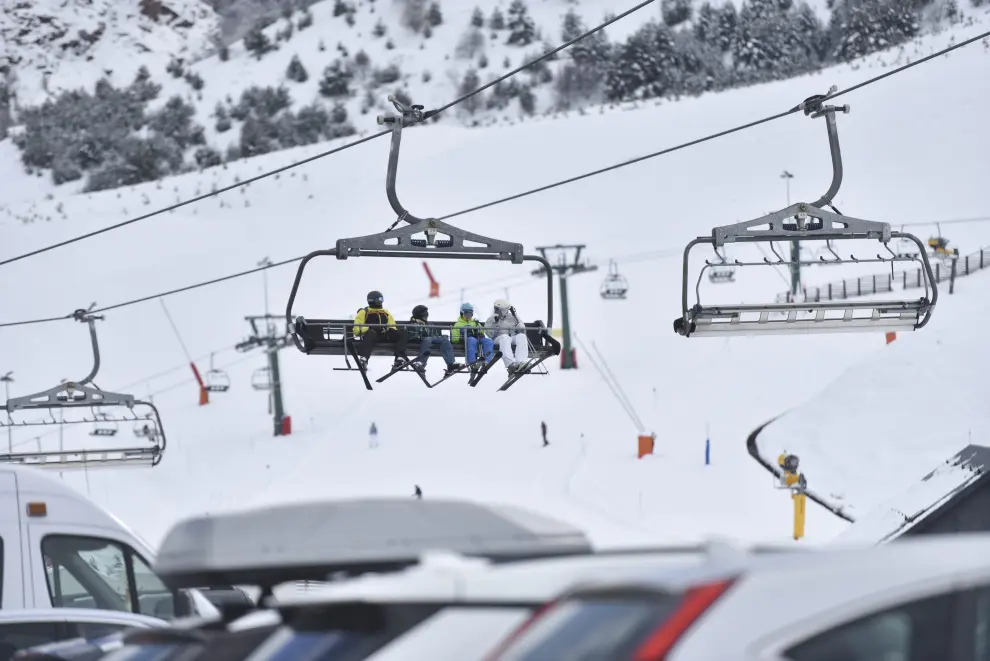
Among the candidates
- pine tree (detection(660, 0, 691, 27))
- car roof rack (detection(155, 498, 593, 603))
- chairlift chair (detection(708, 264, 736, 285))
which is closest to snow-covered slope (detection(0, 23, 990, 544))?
chairlift chair (detection(708, 264, 736, 285))

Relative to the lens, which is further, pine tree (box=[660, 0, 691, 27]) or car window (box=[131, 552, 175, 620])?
pine tree (box=[660, 0, 691, 27])

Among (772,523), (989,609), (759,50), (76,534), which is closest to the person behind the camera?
(989,609)

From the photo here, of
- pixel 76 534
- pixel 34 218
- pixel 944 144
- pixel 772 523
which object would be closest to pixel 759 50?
pixel 944 144

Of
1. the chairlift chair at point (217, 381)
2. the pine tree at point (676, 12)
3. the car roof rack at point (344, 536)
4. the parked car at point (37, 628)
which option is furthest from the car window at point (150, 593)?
the pine tree at point (676, 12)

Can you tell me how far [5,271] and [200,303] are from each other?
8.68m

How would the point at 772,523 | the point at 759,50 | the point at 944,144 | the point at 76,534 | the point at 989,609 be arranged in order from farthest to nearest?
the point at 759,50, the point at 944,144, the point at 772,523, the point at 76,534, the point at 989,609

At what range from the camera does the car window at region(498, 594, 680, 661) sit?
2.59 metres

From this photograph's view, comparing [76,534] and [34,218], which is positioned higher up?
[34,218]

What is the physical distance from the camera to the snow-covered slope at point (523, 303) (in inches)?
1293

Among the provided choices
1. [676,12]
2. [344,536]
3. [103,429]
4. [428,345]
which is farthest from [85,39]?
[344,536]

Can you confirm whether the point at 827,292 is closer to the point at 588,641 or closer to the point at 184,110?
the point at 588,641

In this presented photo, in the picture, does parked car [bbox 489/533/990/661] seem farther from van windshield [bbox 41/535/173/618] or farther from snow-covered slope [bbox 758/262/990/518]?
snow-covered slope [bbox 758/262/990/518]

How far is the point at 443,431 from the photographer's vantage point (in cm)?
3716

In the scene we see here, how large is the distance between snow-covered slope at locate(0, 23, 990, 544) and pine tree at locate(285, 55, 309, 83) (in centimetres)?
1793
